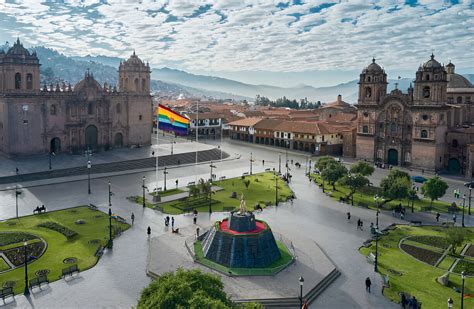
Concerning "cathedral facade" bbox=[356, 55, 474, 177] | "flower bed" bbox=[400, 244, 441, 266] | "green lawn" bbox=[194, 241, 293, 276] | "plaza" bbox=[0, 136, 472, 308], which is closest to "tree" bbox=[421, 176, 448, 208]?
"plaza" bbox=[0, 136, 472, 308]

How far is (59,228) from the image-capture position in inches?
1284

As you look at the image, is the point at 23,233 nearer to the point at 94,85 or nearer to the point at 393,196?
the point at 393,196

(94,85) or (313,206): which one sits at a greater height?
(94,85)

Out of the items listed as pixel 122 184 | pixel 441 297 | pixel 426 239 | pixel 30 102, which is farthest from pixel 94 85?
pixel 441 297

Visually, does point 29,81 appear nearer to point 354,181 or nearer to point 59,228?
point 59,228

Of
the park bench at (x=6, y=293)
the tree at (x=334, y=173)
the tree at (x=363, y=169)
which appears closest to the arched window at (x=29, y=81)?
the tree at (x=334, y=173)

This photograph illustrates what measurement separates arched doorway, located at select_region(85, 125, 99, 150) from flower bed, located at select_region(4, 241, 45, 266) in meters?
37.1

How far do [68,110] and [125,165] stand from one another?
13042mm

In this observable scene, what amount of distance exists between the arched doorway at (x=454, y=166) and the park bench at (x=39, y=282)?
55.3 meters

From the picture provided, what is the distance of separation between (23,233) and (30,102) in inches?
1242

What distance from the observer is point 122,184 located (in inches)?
1928

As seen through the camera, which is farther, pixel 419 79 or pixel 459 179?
pixel 419 79

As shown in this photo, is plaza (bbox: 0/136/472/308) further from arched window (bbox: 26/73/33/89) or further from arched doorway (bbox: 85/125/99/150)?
arched window (bbox: 26/73/33/89)

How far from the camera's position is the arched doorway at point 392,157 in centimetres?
6562
